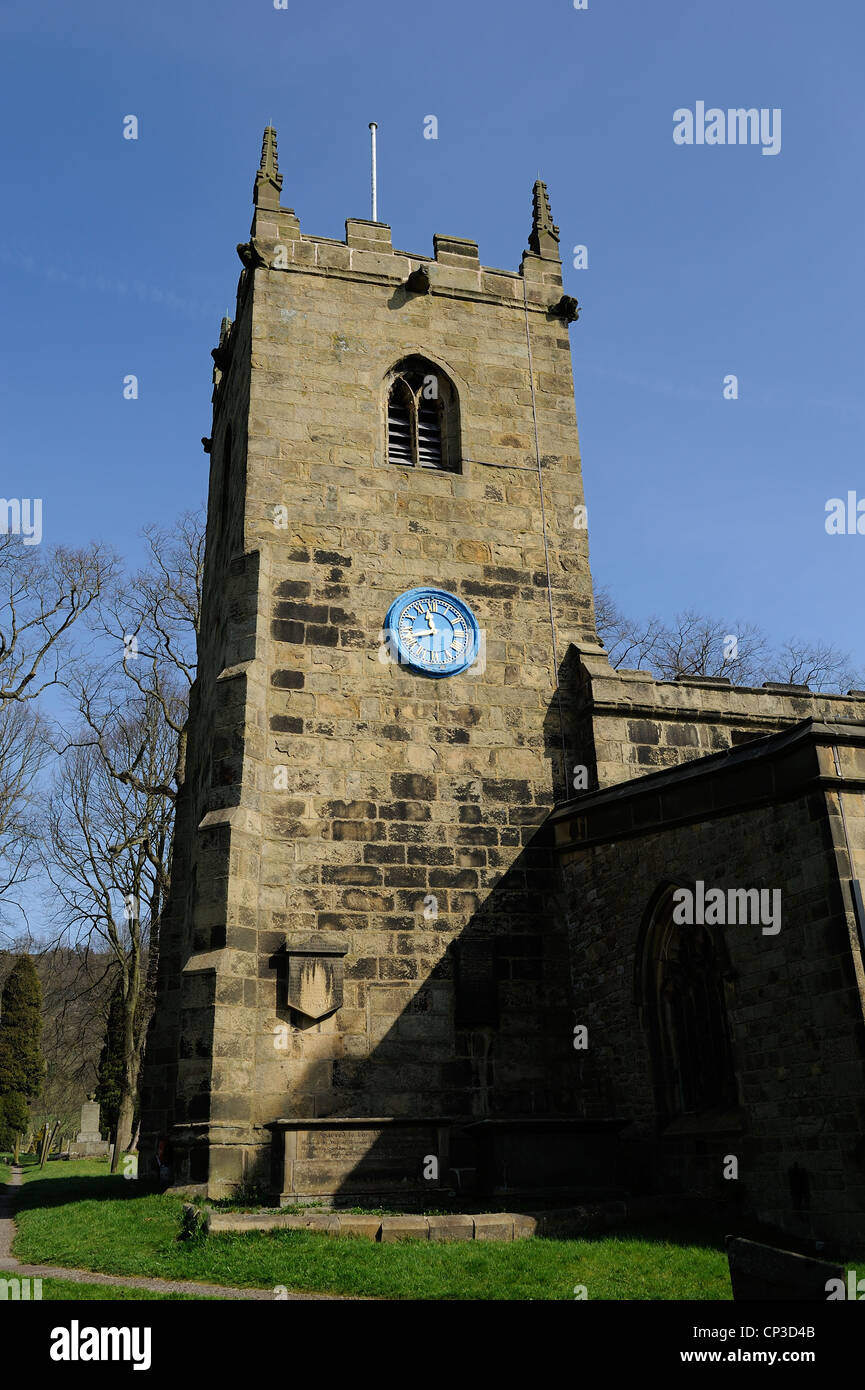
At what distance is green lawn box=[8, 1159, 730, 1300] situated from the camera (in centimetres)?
796

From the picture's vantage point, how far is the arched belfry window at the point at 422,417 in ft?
53.9

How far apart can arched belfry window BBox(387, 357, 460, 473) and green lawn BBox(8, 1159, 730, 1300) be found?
10.4 meters

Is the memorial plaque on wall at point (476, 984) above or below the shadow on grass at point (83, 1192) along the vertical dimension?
above

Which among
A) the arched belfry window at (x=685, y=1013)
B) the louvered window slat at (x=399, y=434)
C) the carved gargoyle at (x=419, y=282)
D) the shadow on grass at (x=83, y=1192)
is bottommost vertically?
the shadow on grass at (x=83, y=1192)

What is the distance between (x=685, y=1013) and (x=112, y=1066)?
88.1ft

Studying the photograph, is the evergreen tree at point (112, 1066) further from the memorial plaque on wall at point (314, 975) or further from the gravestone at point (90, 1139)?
the memorial plaque on wall at point (314, 975)

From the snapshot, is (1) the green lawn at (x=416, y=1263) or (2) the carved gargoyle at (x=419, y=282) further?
(2) the carved gargoyle at (x=419, y=282)

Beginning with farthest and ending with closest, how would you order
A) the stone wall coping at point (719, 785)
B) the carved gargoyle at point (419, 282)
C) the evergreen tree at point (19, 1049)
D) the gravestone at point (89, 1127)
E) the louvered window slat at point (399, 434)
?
1. the evergreen tree at point (19, 1049)
2. the gravestone at point (89, 1127)
3. the carved gargoyle at point (419, 282)
4. the louvered window slat at point (399, 434)
5. the stone wall coping at point (719, 785)

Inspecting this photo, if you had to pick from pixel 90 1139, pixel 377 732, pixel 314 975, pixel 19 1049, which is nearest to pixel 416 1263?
pixel 314 975

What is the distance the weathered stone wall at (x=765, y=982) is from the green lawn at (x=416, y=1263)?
1200mm

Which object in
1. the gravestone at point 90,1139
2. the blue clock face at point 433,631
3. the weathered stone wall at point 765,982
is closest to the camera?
the weathered stone wall at point 765,982

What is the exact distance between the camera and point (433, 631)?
1520cm

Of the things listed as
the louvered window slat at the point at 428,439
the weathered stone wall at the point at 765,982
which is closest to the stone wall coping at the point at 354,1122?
the weathered stone wall at the point at 765,982
